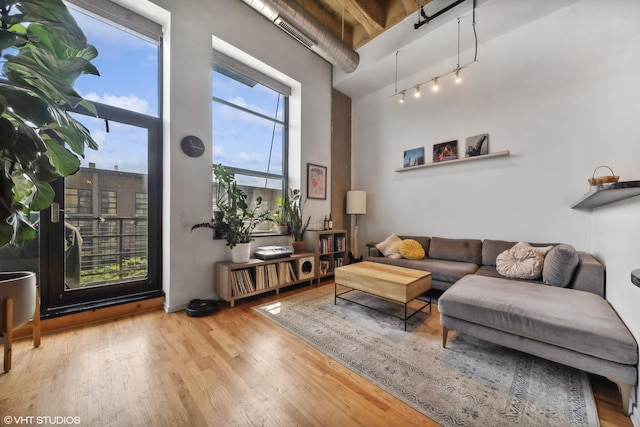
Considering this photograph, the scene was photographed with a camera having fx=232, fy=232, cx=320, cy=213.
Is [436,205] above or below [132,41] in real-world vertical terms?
below

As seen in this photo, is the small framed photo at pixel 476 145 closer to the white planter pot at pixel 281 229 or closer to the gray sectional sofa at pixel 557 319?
the gray sectional sofa at pixel 557 319

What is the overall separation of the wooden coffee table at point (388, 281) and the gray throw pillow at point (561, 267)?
1045 mm

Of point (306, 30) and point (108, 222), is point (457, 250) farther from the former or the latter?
point (108, 222)

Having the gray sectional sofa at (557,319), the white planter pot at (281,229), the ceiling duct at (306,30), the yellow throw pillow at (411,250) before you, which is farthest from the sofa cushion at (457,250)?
the ceiling duct at (306,30)

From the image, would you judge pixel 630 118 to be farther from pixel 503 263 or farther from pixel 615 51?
pixel 503 263

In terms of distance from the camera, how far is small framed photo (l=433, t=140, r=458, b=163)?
11.5 ft

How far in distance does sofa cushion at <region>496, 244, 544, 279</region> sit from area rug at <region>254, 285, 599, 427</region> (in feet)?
3.28

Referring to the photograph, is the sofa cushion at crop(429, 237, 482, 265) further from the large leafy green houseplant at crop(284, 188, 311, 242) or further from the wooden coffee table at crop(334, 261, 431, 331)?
the large leafy green houseplant at crop(284, 188, 311, 242)

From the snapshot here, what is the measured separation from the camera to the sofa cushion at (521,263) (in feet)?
7.93

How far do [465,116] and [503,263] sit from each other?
2.15 meters

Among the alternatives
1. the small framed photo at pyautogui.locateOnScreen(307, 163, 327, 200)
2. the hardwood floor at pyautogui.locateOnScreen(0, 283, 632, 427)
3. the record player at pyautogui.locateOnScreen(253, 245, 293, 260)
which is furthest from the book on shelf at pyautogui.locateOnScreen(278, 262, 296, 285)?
the small framed photo at pyautogui.locateOnScreen(307, 163, 327, 200)

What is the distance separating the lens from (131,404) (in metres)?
1.29

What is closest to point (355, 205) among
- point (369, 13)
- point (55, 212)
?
point (369, 13)

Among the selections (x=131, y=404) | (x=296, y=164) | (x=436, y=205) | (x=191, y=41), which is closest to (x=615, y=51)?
(x=436, y=205)
